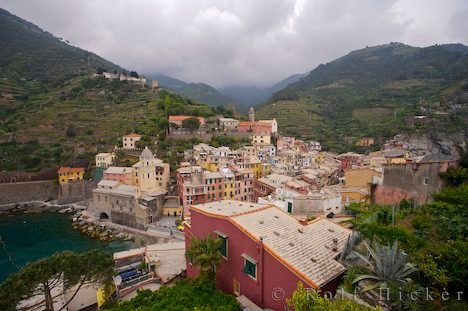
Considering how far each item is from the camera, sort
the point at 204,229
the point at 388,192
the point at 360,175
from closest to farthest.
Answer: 1. the point at 204,229
2. the point at 388,192
3. the point at 360,175

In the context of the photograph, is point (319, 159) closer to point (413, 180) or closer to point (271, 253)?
point (413, 180)

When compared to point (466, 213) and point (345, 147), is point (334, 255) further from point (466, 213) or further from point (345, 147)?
point (345, 147)

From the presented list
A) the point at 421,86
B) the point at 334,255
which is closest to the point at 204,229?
the point at 334,255

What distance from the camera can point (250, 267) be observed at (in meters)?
8.92

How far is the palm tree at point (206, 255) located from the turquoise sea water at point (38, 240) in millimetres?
21214

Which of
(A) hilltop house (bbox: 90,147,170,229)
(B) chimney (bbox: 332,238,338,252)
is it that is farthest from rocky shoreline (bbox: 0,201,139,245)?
(B) chimney (bbox: 332,238,338,252)

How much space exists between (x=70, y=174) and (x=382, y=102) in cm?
7668

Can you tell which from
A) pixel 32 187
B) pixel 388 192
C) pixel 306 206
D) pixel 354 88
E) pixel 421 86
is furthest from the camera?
pixel 354 88

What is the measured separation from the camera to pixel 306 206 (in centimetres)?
2191

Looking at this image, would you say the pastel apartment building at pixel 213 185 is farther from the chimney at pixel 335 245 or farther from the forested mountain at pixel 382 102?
the forested mountain at pixel 382 102

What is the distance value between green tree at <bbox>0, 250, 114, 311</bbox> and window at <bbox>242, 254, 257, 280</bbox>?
963 centimetres

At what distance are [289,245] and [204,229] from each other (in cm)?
425

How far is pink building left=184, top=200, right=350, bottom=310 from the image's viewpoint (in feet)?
24.6

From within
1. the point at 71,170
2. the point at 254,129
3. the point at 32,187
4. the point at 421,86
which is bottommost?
the point at 32,187
